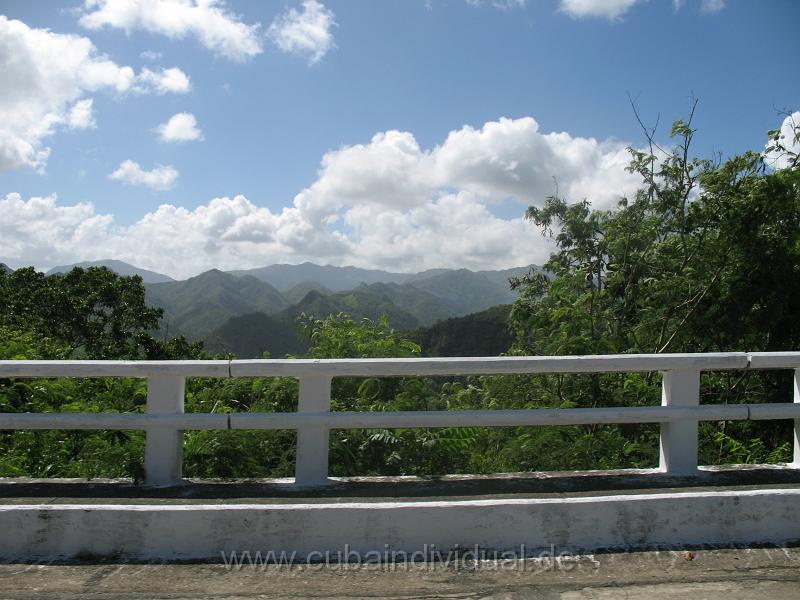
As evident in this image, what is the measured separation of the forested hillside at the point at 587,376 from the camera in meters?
5.06

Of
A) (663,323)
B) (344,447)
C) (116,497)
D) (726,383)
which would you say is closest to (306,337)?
(344,447)

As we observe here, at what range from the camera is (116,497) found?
3762mm

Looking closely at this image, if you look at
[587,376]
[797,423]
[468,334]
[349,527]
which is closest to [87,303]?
[587,376]

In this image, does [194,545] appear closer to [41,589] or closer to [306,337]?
[41,589]

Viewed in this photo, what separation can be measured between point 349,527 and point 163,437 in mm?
1357

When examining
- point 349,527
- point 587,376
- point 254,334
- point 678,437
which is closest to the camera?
point 349,527

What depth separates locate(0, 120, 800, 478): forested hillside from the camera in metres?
5.06

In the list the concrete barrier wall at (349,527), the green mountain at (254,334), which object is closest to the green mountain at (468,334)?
the concrete barrier wall at (349,527)

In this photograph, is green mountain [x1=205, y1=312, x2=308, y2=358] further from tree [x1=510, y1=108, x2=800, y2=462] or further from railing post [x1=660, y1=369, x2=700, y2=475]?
railing post [x1=660, y1=369, x2=700, y2=475]

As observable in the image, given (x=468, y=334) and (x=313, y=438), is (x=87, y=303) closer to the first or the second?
(x=313, y=438)

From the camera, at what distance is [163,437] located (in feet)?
13.0

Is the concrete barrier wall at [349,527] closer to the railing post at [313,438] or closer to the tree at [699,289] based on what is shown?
the railing post at [313,438]

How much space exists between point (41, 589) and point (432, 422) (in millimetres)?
2161

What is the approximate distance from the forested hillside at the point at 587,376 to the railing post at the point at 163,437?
0.51 ft
